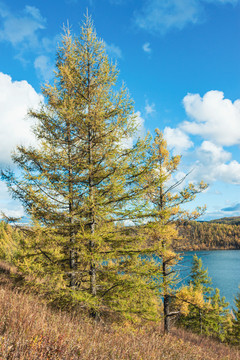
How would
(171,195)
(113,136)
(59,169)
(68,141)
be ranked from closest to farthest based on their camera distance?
1. (113,136)
2. (59,169)
3. (68,141)
4. (171,195)

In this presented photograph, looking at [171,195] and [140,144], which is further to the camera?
[171,195]

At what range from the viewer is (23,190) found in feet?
22.6

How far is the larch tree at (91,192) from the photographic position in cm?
635

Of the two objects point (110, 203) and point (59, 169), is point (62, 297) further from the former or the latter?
point (59, 169)

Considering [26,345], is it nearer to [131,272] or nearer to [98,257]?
[98,257]

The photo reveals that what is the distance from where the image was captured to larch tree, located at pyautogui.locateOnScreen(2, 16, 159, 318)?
20.8 feet

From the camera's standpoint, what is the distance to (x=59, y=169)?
7.43 metres

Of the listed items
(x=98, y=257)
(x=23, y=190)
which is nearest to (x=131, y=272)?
(x=98, y=257)

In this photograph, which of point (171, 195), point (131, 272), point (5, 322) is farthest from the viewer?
point (171, 195)

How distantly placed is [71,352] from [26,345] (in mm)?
598

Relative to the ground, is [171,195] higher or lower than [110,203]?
higher

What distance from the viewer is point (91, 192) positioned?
21.7 feet

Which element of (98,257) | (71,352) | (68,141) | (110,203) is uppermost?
(68,141)

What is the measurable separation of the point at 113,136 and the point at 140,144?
3.20ft
